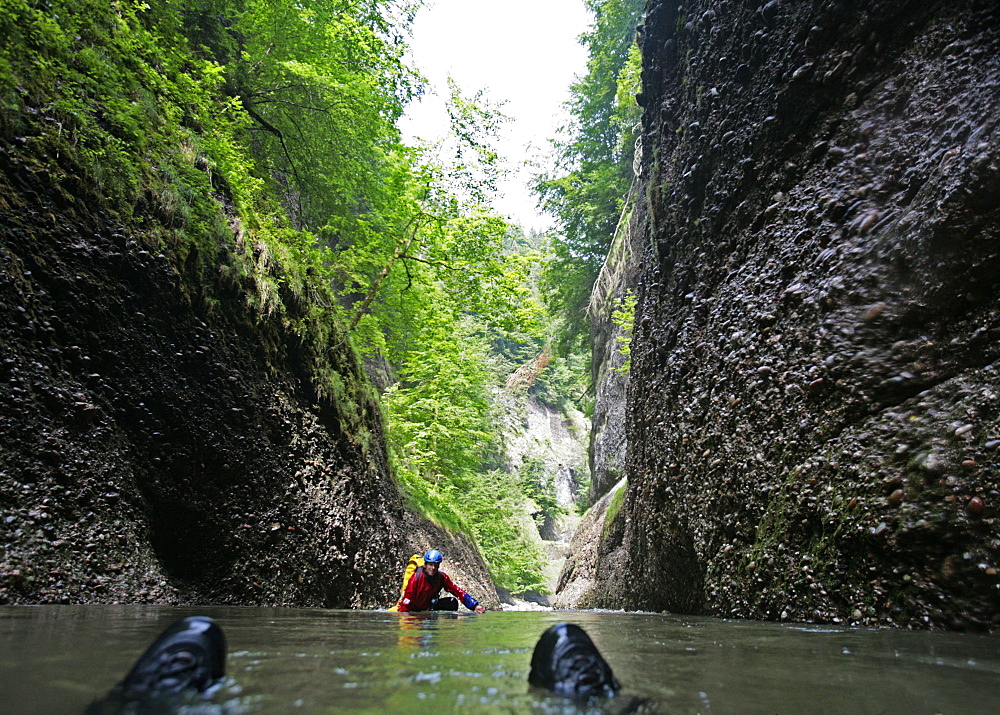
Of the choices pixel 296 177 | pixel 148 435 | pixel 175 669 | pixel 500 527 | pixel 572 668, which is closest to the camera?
pixel 175 669

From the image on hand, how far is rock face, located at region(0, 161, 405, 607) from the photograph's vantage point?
14.7 ft

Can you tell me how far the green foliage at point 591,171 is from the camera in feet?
64.8

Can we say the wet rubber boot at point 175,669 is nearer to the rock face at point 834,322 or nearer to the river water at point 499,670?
the river water at point 499,670

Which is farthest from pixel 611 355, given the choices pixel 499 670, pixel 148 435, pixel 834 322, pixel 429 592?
pixel 499 670

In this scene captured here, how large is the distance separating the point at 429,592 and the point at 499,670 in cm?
526

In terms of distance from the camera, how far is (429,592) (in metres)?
7.06

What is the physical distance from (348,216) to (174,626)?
36.6 ft

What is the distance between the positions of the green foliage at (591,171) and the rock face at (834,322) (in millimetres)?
13354

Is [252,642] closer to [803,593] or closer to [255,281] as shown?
[803,593]

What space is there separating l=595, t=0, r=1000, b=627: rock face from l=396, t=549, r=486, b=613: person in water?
8.30ft

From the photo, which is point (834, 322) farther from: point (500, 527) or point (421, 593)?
point (500, 527)

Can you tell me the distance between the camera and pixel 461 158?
13734 millimetres

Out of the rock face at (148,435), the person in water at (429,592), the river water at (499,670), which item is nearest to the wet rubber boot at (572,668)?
the river water at (499,670)

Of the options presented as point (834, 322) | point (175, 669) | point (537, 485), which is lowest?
point (175, 669)
